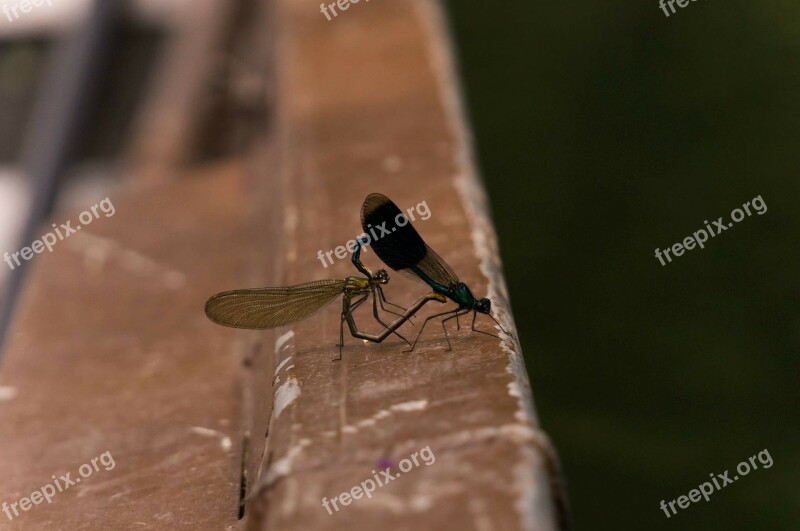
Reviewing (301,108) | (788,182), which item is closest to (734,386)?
(788,182)

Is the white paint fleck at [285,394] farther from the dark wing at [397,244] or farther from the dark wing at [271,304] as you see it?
the dark wing at [397,244]

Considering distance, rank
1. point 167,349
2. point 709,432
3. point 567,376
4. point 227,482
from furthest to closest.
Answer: point 567,376 → point 709,432 → point 167,349 → point 227,482

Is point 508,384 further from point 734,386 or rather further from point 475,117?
point 475,117

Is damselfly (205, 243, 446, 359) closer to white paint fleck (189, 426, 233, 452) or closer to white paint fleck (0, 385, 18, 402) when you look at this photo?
white paint fleck (189, 426, 233, 452)

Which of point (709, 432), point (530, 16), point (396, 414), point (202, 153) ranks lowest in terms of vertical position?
point (396, 414)

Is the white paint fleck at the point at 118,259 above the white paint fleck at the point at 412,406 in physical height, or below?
above

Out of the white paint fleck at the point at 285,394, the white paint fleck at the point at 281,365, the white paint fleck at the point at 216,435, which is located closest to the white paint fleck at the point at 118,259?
the white paint fleck at the point at 216,435

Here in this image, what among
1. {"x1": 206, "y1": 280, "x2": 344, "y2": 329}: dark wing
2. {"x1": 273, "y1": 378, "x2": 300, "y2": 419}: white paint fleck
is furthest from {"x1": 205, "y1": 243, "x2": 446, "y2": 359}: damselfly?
{"x1": 273, "y1": 378, "x2": 300, "y2": 419}: white paint fleck
